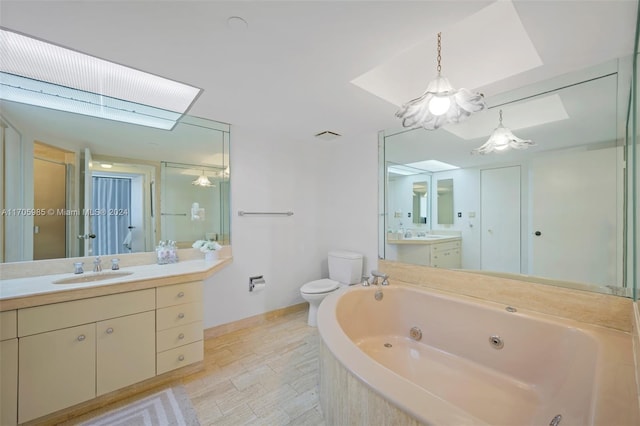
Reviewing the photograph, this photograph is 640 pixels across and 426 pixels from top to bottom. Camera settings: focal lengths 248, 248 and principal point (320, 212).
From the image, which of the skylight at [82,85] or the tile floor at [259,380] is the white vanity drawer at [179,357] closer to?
the tile floor at [259,380]

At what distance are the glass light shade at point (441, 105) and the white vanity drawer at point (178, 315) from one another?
80.0 inches

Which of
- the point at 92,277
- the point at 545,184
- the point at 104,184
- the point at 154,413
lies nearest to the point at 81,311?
the point at 92,277

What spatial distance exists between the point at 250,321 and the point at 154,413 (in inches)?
48.9

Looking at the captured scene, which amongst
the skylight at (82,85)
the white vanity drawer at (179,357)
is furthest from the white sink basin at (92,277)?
the skylight at (82,85)

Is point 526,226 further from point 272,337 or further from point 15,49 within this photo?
point 15,49

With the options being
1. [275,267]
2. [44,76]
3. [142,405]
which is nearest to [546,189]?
[275,267]

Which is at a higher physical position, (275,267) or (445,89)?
(445,89)

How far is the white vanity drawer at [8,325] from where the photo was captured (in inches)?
50.9

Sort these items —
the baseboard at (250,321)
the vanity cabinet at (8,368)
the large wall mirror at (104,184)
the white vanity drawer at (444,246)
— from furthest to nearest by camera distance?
the baseboard at (250,321)
the white vanity drawer at (444,246)
the large wall mirror at (104,184)
the vanity cabinet at (8,368)

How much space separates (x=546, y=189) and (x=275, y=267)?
104 inches

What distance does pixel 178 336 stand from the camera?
6.01ft

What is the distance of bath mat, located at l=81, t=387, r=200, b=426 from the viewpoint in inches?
57.0

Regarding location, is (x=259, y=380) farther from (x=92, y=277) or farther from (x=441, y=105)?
(x=441, y=105)

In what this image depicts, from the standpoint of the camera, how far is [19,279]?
1.67m
